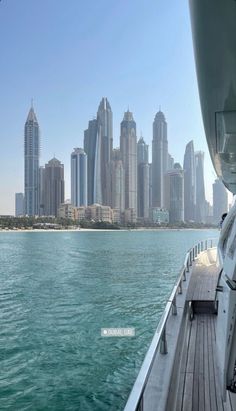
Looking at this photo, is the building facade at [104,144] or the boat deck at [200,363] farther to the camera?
the building facade at [104,144]

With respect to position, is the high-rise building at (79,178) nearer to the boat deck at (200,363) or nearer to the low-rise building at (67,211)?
the low-rise building at (67,211)

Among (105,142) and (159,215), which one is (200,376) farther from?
(105,142)

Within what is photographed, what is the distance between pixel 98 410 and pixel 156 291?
478 inches

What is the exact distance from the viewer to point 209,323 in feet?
21.6

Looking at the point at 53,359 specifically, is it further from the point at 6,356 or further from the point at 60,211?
the point at 60,211

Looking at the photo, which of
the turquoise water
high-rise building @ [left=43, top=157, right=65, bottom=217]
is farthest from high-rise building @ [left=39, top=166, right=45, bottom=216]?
the turquoise water

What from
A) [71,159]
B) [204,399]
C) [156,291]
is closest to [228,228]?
[204,399]

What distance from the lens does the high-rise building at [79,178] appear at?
156500mm

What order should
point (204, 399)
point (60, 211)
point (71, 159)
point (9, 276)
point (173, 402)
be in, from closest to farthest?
point (173, 402)
point (204, 399)
point (9, 276)
point (60, 211)
point (71, 159)

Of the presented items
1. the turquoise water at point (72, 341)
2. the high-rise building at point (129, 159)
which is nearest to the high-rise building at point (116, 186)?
the high-rise building at point (129, 159)

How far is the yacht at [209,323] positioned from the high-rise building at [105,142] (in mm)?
138742

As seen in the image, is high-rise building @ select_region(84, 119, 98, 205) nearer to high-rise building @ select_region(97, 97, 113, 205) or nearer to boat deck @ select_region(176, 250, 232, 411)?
high-rise building @ select_region(97, 97, 113, 205)

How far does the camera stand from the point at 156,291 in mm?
18422

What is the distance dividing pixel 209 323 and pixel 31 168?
6637 inches
